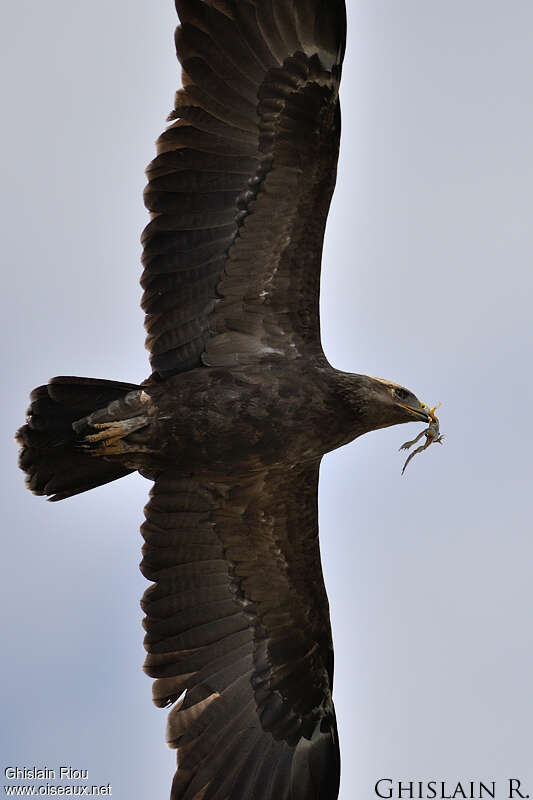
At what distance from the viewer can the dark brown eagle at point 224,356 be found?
11.8m

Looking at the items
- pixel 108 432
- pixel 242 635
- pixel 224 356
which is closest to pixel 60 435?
pixel 108 432

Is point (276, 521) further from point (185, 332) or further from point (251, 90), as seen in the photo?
point (251, 90)

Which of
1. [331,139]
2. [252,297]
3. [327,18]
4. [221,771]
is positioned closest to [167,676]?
[221,771]

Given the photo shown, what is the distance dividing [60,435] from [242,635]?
2.39m

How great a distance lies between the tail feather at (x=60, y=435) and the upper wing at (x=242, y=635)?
0.77 metres

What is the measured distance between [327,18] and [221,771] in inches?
231

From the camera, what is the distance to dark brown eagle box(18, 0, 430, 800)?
11.8m

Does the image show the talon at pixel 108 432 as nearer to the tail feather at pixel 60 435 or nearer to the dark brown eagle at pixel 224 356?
the dark brown eagle at pixel 224 356

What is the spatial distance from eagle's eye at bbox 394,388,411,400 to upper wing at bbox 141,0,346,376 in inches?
38.2

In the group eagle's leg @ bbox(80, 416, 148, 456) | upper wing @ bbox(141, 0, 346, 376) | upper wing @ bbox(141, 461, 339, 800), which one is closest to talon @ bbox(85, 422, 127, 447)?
eagle's leg @ bbox(80, 416, 148, 456)

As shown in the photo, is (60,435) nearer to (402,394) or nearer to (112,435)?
(112,435)

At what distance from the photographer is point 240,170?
11844mm

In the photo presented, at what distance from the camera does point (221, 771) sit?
1244cm

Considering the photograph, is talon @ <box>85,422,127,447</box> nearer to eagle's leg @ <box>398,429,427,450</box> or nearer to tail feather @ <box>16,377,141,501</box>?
tail feather @ <box>16,377,141,501</box>
